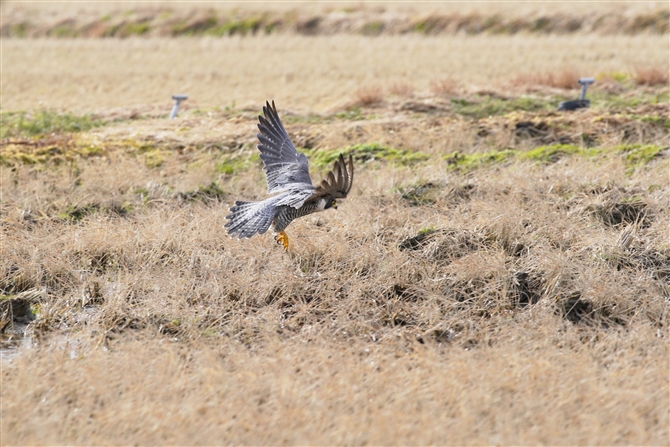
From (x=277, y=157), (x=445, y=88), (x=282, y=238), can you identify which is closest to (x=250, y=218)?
(x=282, y=238)

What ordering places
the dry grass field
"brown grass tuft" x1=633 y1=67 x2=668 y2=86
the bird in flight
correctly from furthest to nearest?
"brown grass tuft" x1=633 y1=67 x2=668 y2=86 → the bird in flight → the dry grass field

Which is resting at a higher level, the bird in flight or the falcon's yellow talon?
the bird in flight

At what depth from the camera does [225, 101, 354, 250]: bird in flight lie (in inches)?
254

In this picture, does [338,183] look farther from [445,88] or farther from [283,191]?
[445,88]

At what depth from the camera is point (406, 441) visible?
4.30 metres

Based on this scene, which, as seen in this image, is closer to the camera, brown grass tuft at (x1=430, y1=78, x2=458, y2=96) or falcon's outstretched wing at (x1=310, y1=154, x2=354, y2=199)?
falcon's outstretched wing at (x1=310, y1=154, x2=354, y2=199)

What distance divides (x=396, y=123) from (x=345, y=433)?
765cm

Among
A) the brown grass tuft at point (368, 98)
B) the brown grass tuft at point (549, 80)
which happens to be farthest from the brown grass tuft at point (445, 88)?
the brown grass tuft at point (549, 80)

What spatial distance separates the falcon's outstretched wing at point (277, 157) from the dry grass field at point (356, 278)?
1.73ft

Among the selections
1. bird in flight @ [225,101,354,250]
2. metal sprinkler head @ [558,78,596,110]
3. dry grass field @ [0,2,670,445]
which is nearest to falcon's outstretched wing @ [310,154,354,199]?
bird in flight @ [225,101,354,250]

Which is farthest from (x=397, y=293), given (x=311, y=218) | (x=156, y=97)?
(x=156, y=97)

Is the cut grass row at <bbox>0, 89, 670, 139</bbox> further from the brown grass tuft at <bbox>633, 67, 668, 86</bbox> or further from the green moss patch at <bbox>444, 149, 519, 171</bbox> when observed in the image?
the green moss patch at <bbox>444, 149, 519, 171</bbox>

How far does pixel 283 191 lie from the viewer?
7.37 meters

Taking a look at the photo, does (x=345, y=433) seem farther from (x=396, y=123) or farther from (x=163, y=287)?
(x=396, y=123)
